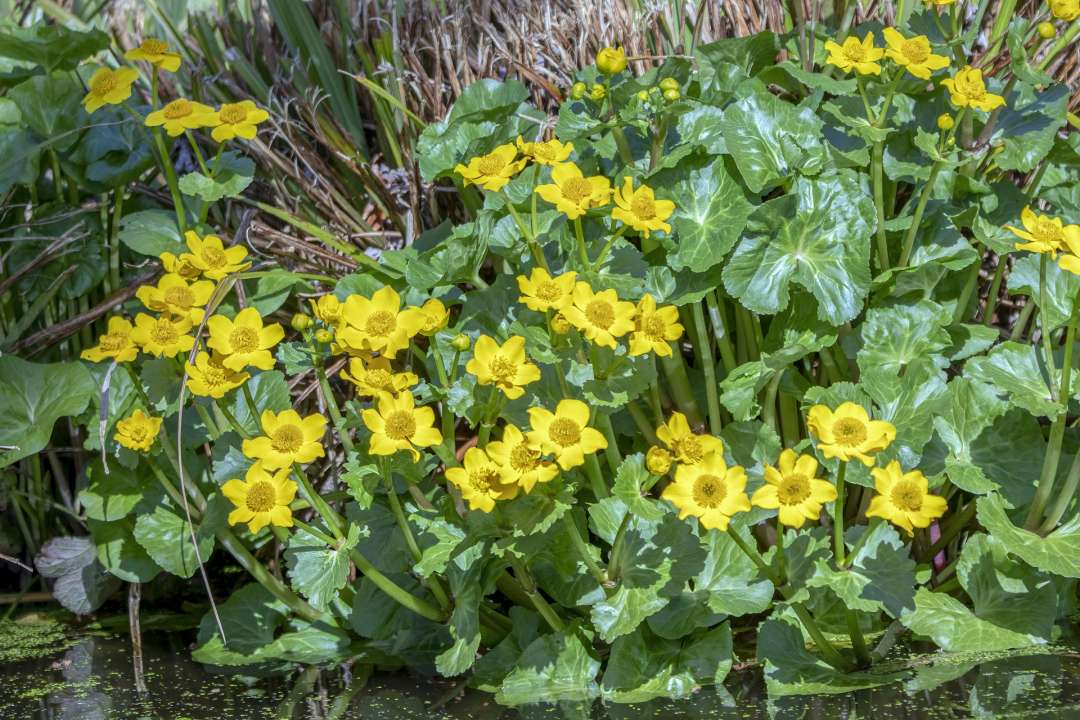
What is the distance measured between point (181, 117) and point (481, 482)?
0.79 metres

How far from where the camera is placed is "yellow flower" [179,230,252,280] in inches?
67.2

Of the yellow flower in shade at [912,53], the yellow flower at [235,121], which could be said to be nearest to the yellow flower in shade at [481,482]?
the yellow flower at [235,121]

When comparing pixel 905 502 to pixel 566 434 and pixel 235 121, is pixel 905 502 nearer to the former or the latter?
pixel 566 434

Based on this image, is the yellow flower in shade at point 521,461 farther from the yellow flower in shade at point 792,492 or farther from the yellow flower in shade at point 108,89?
the yellow flower in shade at point 108,89

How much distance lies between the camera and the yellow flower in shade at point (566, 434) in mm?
1426

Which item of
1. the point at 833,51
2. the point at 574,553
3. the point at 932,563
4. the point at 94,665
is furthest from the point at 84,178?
the point at 932,563

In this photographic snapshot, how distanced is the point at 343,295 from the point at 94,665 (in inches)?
28.5

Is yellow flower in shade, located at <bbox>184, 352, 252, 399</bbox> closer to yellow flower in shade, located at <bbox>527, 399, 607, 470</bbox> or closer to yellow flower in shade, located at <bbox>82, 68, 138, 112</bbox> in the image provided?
yellow flower in shade, located at <bbox>527, 399, 607, 470</bbox>

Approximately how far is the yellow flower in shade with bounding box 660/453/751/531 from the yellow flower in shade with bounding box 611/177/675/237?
322 mm

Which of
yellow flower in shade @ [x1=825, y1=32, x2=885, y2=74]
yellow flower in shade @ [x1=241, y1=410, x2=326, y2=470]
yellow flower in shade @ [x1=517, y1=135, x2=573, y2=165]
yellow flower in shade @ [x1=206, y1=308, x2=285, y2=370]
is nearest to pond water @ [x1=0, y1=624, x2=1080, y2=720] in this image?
yellow flower in shade @ [x1=241, y1=410, x2=326, y2=470]

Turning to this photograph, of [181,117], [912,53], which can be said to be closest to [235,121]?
[181,117]

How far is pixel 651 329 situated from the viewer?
152 centimetres

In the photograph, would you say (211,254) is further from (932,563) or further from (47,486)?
(932,563)

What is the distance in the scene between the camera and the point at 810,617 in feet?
5.28
